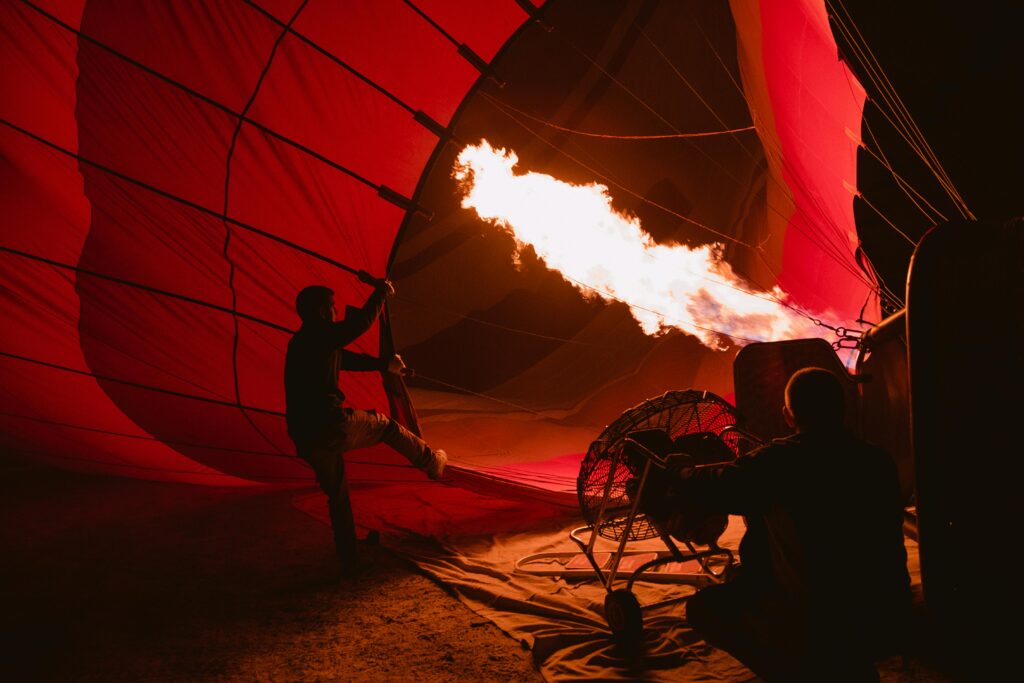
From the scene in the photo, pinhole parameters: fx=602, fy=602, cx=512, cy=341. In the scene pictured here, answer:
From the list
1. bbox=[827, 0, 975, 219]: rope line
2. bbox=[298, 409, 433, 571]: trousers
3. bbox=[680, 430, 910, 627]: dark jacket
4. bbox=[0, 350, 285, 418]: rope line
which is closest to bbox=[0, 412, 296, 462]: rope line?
bbox=[0, 350, 285, 418]: rope line

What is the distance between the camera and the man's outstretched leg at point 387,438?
2.37 metres

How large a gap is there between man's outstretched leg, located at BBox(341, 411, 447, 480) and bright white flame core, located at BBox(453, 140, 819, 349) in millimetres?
2767

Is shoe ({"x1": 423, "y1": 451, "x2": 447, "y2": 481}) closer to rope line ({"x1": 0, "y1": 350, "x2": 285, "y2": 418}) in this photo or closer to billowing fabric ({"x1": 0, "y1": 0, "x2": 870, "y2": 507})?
billowing fabric ({"x1": 0, "y1": 0, "x2": 870, "y2": 507})

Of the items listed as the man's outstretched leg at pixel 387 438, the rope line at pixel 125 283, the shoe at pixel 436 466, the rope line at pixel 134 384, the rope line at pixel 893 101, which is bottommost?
the shoe at pixel 436 466

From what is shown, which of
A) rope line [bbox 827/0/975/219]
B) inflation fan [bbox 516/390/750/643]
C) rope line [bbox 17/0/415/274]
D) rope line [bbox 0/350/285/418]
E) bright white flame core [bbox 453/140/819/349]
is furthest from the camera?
bright white flame core [bbox 453/140/819/349]

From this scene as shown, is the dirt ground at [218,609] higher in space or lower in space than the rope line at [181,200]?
lower

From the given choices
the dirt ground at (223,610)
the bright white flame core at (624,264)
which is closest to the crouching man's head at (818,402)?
the dirt ground at (223,610)

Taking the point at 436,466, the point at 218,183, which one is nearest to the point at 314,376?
the point at 436,466

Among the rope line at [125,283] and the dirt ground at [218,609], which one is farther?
the rope line at [125,283]

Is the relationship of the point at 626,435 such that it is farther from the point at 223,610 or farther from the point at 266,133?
the point at 266,133

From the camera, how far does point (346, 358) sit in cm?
260

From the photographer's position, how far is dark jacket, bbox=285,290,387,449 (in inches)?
90.4

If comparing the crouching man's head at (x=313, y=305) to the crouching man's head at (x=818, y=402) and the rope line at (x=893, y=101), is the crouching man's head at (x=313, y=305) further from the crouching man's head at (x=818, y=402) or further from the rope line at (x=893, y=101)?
the rope line at (x=893, y=101)

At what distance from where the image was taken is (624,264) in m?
5.16
